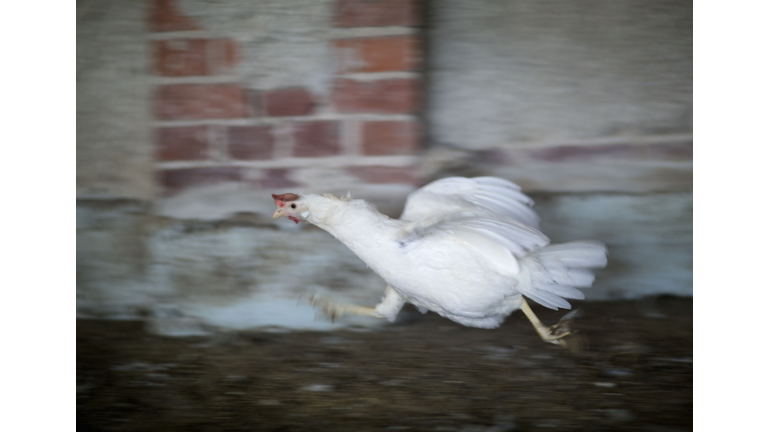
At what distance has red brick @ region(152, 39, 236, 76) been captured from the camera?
4.80 feet

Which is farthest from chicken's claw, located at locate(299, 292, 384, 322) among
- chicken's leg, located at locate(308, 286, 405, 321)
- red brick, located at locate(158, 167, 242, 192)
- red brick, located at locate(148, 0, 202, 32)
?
red brick, located at locate(148, 0, 202, 32)

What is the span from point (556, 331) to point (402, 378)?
0.42 meters

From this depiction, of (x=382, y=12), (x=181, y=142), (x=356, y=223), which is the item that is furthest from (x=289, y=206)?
(x=382, y=12)

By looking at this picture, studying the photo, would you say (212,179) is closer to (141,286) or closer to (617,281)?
(141,286)

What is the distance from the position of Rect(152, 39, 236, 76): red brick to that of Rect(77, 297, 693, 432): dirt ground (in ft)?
2.78

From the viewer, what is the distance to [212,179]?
59.9 inches

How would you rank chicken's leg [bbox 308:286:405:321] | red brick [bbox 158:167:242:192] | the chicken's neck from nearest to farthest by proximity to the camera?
the chicken's neck, chicken's leg [bbox 308:286:405:321], red brick [bbox 158:167:242:192]

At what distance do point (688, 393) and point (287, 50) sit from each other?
144 centimetres

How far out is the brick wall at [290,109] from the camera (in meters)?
1.43

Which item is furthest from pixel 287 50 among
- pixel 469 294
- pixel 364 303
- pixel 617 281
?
pixel 617 281

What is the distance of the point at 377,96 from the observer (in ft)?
4.74

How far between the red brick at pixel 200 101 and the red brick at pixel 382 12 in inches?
16.6

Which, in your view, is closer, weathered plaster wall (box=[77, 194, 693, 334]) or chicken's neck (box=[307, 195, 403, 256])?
chicken's neck (box=[307, 195, 403, 256])

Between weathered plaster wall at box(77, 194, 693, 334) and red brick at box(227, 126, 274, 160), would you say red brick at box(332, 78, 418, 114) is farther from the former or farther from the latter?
weathered plaster wall at box(77, 194, 693, 334)
